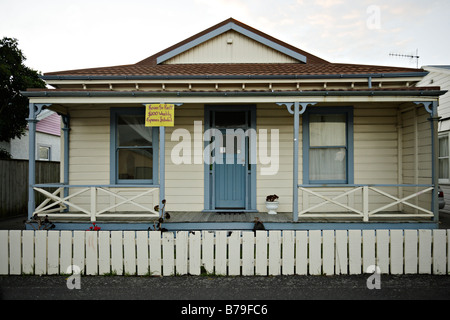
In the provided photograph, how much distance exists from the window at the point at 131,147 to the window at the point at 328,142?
447 cm

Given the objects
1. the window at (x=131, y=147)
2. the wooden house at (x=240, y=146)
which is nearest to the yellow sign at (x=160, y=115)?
the wooden house at (x=240, y=146)

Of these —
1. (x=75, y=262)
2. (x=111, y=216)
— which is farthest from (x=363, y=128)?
(x=75, y=262)

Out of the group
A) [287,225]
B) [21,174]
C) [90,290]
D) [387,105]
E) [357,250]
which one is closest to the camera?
[90,290]

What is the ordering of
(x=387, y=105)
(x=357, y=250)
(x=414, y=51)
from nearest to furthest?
(x=357, y=250), (x=387, y=105), (x=414, y=51)

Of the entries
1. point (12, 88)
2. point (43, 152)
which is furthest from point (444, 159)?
point (43, 152)

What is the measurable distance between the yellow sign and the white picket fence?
112 inches

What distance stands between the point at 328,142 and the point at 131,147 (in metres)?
5.61

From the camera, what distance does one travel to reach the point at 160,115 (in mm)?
6539

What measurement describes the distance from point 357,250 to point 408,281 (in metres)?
0.83

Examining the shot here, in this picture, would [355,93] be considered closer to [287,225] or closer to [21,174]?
[287,225]

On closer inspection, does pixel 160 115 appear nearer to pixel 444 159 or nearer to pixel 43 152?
pixel 444 159

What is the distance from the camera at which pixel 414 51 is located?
1792 cm

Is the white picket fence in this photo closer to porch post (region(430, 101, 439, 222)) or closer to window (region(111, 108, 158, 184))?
porch post (region(430, 101, 439, 222))

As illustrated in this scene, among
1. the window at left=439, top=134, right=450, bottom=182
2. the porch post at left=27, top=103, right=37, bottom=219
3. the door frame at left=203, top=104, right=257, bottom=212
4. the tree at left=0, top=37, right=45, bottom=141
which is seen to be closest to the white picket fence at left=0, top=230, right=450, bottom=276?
the porch post at left=27, top=103, right=37, bottom=219
